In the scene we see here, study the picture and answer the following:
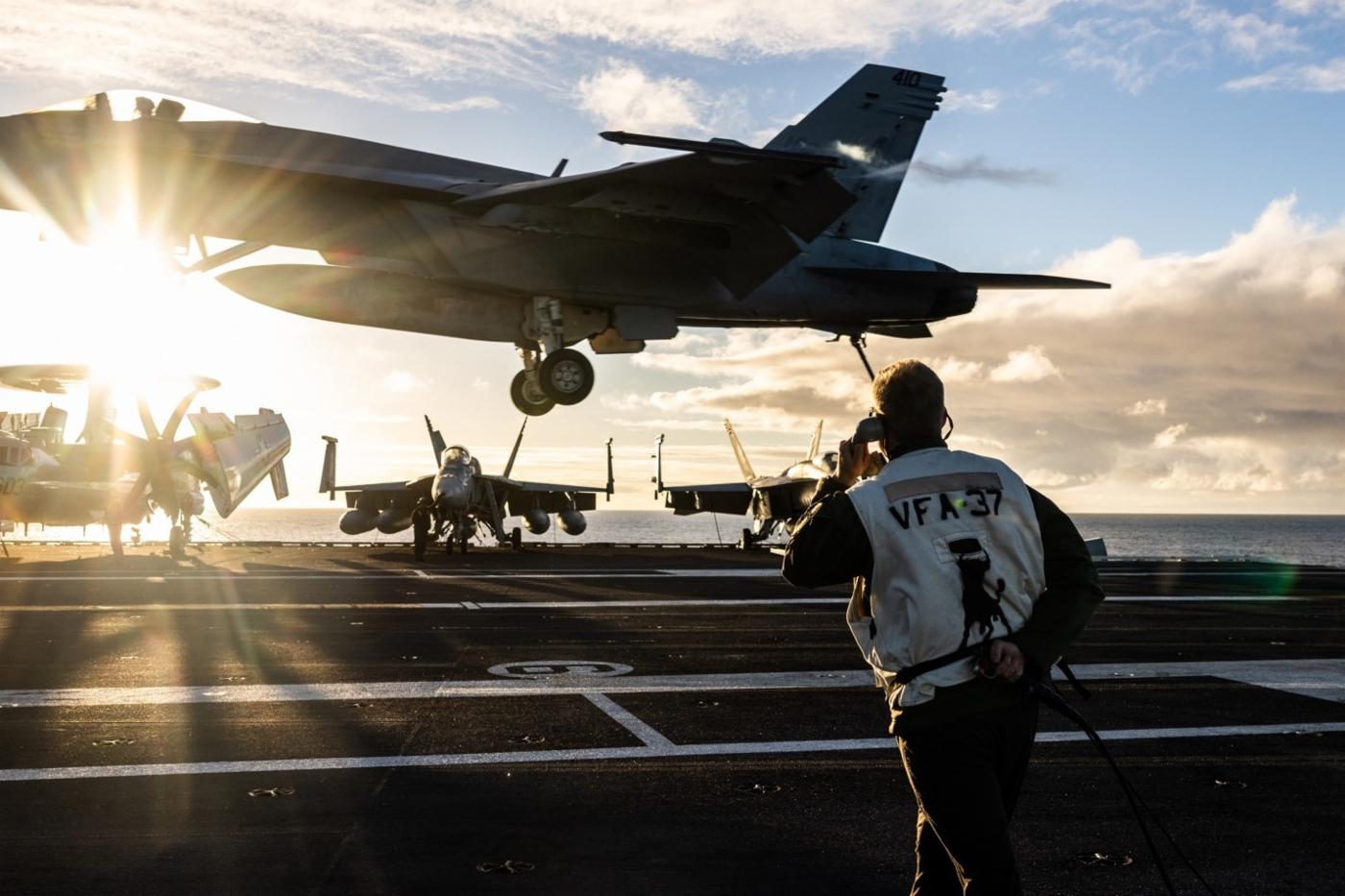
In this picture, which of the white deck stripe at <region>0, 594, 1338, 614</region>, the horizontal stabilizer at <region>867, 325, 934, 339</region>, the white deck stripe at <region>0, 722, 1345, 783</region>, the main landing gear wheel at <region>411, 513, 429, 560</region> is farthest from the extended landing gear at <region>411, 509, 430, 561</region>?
the white deck stripe at <region>0, 722, 1345, 783</region>

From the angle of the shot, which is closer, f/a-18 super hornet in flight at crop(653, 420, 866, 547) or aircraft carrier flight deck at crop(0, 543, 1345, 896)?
aircraft carrier flight deck at crop(0, 543, 1345, 896)

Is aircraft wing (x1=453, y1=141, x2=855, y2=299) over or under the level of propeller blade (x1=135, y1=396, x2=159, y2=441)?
over

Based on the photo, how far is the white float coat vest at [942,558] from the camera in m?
3.66

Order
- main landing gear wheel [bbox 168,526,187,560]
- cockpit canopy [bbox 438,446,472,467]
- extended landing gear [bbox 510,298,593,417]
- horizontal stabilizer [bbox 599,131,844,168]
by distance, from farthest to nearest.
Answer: cockpit canopy [bbox 438,446,472,467], main landing gear wheel [bbox 168,526,187,560], extended landing gear [bbox 510,298,593,417], horizontal stabilizer [bbox 599,131,844,168]

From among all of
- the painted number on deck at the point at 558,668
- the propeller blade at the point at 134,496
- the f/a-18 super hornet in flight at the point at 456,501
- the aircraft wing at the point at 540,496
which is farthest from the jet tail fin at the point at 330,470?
the painted number on deck at the point at 558,668

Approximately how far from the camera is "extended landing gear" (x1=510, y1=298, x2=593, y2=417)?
1908 cm

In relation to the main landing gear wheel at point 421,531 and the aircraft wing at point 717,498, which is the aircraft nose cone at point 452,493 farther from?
the aircraft wing at point 717,498

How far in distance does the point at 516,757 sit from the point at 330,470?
45.4 m

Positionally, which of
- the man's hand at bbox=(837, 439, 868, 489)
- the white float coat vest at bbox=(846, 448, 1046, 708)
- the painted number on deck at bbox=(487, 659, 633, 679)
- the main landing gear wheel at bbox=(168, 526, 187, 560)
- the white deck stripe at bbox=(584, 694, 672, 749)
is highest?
the man's hand at bbox=(837, 439, 868, 489)

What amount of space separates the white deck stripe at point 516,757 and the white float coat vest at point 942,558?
13.5 feet

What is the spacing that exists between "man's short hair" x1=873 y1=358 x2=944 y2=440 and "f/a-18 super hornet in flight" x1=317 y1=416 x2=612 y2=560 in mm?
28811

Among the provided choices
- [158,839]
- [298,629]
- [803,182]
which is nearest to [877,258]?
[803,182]

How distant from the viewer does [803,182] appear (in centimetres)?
1664

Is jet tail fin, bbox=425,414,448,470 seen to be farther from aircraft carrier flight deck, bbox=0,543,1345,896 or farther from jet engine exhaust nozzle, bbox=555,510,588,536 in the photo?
aircraft carrier flight deck, bbox=0,543,1345,896
